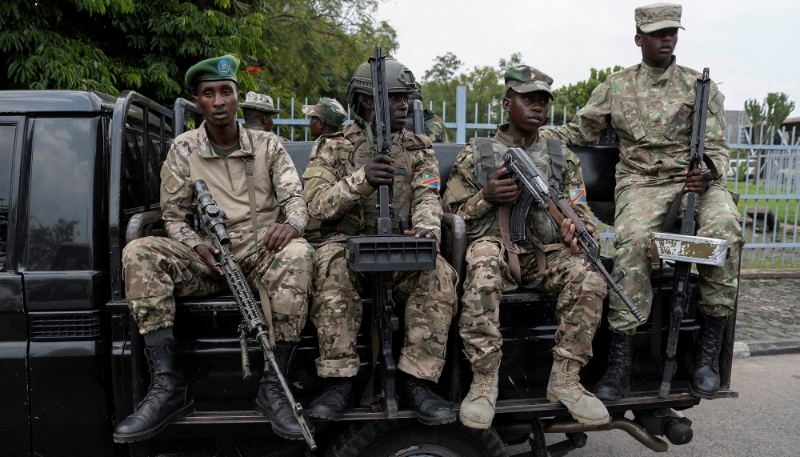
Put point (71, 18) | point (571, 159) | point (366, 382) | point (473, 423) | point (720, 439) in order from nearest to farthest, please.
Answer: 1. point (473, 423)
2. point (366, 382)
3. point (571, 159)
4. point (720, 439)
5. point (71, 18)

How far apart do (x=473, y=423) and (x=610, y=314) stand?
2.82 feet

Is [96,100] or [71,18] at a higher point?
[71,18]

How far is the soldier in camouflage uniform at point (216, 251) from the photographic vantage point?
8.07ft

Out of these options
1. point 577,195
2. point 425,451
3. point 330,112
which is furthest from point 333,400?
point 330,112

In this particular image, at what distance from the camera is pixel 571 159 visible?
345 centimetres

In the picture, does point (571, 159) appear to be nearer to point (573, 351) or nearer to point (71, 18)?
point (573, 351)

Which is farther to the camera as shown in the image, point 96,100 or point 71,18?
point 71,18

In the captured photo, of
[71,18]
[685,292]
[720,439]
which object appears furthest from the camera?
[71,18]

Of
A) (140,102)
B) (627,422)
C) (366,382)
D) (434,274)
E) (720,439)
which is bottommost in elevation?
(720,439)

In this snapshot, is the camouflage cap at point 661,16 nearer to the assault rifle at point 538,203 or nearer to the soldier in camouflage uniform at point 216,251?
the assault rifle at point 538,203

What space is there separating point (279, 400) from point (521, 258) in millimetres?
1448

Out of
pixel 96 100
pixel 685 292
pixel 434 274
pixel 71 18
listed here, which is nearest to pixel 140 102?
pixel 96 100

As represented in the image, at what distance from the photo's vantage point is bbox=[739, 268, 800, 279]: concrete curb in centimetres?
848

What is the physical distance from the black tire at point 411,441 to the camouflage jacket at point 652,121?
1809mm
